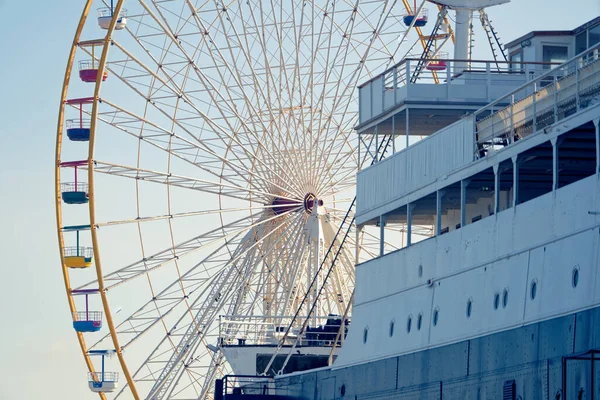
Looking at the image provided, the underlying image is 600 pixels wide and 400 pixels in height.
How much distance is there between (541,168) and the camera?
81.5 ft

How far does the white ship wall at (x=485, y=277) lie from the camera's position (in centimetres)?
2038

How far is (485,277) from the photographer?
23.6 m

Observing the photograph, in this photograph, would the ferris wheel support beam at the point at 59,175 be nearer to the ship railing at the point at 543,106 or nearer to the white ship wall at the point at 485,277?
the white ship wall at the point at 485,277

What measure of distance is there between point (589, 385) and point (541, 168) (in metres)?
6.24

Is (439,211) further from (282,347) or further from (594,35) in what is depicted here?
(282,347)

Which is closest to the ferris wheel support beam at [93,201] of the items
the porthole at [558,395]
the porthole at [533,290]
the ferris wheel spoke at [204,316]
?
the ferris wheel spoke at [204,316]

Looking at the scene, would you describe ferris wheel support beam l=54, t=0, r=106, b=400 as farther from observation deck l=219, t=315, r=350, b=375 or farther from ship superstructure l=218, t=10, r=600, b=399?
ship superstructure l=218, t=10, r=600, b=399

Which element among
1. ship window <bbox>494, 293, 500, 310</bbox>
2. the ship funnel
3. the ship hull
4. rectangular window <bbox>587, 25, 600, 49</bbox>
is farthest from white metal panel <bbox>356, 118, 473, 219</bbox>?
the ship funnel

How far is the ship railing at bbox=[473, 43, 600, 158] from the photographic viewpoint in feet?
70.6

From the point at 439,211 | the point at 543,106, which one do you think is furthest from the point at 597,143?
the point at 439,211

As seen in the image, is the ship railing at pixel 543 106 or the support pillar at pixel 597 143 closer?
the support pillar at pixel 597 143

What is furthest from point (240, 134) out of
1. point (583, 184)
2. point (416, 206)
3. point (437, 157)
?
point (583, 184)

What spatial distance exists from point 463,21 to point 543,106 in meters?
11.6

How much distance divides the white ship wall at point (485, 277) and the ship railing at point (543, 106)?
1.46m
